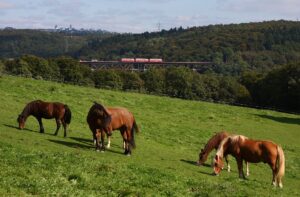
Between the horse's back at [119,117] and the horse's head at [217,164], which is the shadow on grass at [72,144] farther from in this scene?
the horse's head at [217,164]

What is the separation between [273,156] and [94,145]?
26.5 ft

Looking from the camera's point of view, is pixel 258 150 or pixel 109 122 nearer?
pixel 258 150

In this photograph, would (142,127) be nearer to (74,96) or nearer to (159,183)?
(74,96)

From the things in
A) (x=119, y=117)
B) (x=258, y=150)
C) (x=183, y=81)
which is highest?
(x=119, y=117)

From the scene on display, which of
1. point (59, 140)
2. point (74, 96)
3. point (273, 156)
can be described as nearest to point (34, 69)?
point (74, 96)

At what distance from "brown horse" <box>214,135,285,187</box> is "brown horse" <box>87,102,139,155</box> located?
4.11 meters

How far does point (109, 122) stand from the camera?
1991 centimetres

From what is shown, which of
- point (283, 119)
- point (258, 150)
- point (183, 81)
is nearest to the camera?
point (258, 150)

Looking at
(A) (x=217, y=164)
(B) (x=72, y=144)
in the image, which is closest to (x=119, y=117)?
(B) (x=72, y=144)

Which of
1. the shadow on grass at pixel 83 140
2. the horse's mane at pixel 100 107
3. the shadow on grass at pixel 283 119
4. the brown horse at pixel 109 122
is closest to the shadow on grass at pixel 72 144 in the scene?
the brown horse at pixel 109 122

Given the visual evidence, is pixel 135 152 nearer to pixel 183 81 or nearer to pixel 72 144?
pixel 72 144

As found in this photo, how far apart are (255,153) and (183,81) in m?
75.4

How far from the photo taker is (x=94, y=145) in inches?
845

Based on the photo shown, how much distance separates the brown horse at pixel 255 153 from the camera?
17.9 meters
